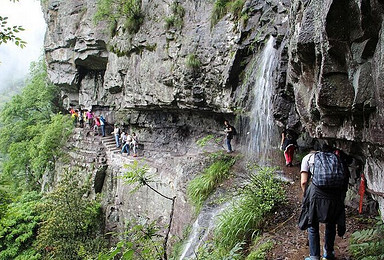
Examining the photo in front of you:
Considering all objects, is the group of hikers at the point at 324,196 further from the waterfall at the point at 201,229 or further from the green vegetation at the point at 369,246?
the waterfall at the point at 201,229

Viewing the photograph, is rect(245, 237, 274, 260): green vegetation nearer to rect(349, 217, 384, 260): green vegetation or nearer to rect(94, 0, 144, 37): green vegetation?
rect(349, 217, 384, 260): green vegetation

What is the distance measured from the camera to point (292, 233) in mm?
4664

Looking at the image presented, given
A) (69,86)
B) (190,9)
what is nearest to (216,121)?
(190,9)

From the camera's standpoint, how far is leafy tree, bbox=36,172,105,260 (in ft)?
34.5

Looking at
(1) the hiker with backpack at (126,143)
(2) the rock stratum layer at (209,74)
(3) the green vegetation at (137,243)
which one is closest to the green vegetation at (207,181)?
(2) the rock stratum layer at (209,74)

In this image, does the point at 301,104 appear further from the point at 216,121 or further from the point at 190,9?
the point at 190,9

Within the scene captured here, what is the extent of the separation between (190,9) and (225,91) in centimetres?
432

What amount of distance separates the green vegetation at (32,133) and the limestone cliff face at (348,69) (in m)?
15.1

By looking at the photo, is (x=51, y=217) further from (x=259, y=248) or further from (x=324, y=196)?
(x=324, y=196)

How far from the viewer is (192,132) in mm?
14008

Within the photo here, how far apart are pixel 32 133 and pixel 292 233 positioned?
19.6 m

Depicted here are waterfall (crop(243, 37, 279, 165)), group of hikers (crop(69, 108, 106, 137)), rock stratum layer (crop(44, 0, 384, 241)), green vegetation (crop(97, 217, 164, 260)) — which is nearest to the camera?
green vegetation (crop(97, 217, 164, 260))

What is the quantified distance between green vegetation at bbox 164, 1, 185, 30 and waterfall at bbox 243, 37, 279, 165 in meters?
4.49

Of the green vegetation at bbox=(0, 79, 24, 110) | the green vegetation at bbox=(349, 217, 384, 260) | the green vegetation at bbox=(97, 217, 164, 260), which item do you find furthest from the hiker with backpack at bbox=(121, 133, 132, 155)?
the green vegetation at bbox=(0, 79, 24, 110)
